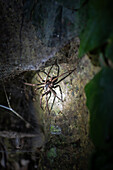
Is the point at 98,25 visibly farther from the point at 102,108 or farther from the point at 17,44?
the point at 17,44

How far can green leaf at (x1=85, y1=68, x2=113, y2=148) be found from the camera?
0.69 m

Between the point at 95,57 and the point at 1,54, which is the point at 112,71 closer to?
the point at 95,57

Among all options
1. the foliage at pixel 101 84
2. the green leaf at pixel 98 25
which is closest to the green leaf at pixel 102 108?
the foliage at pixel 101 84

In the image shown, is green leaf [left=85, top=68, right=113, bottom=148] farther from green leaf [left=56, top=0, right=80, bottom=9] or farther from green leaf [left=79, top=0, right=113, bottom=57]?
green leaf [left=56, top=0, right=80, bottom=9]

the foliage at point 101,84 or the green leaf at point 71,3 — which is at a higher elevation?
the green leaf at point 71,3

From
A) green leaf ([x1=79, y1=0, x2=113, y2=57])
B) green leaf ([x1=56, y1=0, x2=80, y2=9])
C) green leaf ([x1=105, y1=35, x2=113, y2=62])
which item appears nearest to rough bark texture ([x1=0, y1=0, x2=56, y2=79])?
green leaf ([x1=56, y1=0, x2=80, y2=9])

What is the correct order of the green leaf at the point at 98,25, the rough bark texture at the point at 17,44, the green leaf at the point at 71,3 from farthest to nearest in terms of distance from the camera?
the rough bark texture at the point at 17,44 < the green leaf at the point at 71,3 < the green leaf at the point at 98,25

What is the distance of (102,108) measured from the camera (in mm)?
735

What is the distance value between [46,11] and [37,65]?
20.0 inches

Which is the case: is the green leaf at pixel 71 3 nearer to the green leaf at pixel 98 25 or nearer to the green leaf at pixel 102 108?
the green leaf at pixel 98 25

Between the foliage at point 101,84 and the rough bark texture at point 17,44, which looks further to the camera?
the rough bark texture at point 17,44

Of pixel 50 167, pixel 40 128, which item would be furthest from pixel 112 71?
pixel 40 128

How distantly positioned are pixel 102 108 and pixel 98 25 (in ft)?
1.52

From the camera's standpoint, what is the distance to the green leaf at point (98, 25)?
0.67 m
